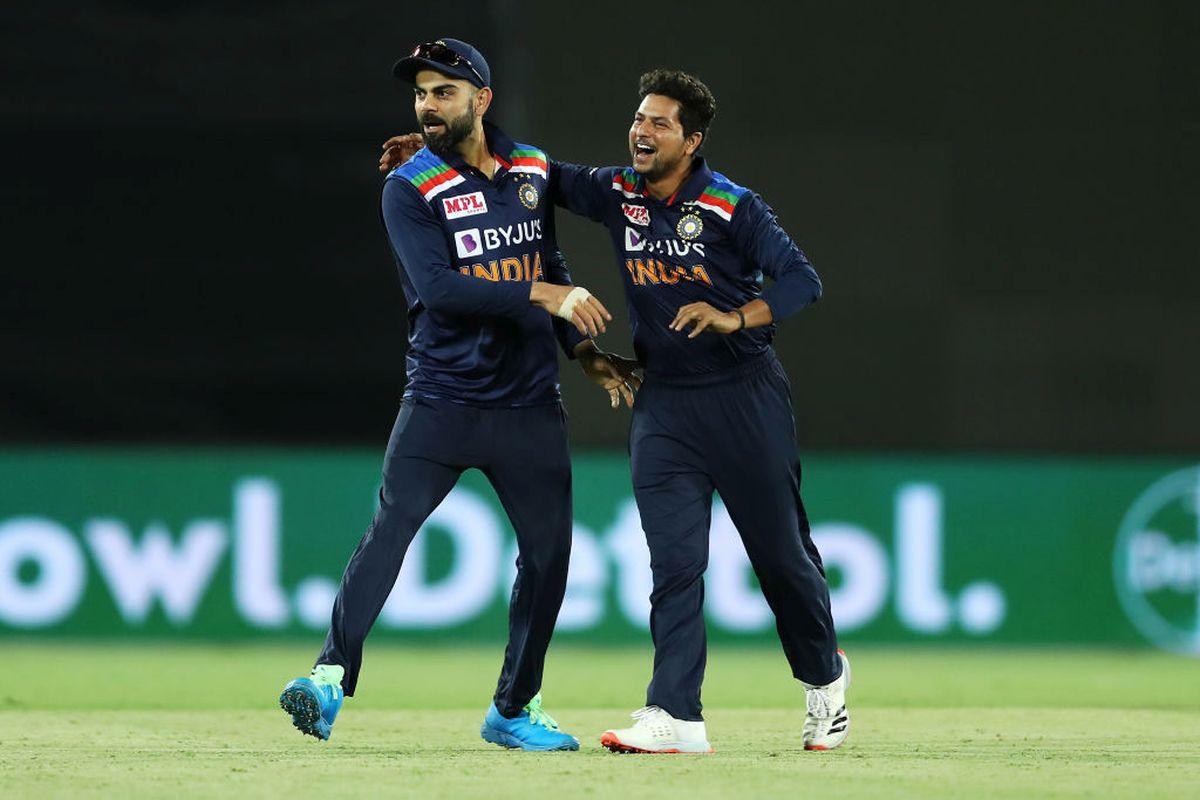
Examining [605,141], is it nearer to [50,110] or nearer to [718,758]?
[50,110]

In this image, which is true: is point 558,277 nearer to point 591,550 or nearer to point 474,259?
point 474,259

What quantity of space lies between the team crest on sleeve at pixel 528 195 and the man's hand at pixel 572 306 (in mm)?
395

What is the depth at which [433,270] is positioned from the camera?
18.5 feet

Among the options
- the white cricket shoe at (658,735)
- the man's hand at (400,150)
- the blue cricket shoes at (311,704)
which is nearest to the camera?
the blue cricket shoes at (311,704)

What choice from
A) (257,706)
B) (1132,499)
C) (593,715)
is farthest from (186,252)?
(1132,499)

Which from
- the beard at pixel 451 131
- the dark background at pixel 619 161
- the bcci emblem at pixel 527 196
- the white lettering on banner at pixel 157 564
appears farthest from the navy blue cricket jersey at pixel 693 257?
the white lettering on banner at pixel 157 564

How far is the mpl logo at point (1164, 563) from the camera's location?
10.1 meters

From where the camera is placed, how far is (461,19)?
10.3m

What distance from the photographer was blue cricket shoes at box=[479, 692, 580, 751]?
19.0 ft

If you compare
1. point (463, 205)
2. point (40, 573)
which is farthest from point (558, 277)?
point (40, 573)

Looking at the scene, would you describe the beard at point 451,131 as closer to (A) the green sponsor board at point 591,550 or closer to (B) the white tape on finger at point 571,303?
(B) the white tape on finger at point 571,303

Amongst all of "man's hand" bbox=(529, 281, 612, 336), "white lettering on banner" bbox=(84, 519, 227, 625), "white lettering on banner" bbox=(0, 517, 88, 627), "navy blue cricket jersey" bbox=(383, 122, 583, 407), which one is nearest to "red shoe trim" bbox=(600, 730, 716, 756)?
"navy blue cricket jersey" bbox=(383, 122, 583, 407)

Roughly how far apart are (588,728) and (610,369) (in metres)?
1.34

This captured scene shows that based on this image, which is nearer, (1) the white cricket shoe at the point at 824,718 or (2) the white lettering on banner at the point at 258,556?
(1) the white cricket shoe at the point at 824,718
